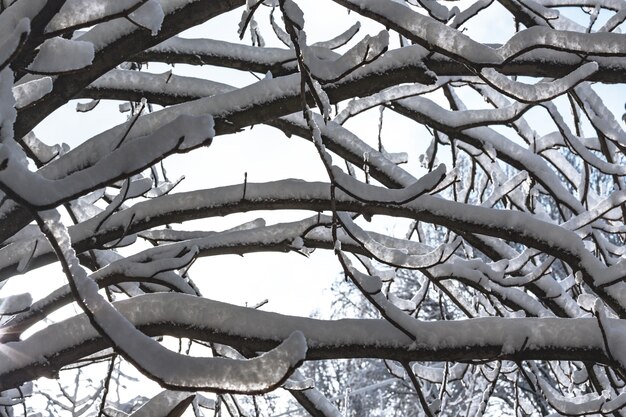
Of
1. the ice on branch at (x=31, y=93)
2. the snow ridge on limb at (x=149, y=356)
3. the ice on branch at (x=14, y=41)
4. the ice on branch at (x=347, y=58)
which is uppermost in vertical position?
the ice on branch at (x=31, y=93)

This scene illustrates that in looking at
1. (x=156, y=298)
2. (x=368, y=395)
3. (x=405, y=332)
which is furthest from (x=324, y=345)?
(x=368, y=395)

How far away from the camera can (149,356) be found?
147cm

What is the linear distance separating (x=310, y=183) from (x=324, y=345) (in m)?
0.76

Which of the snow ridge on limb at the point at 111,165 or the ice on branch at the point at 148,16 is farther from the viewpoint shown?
the ice on branch at the point at 148,16

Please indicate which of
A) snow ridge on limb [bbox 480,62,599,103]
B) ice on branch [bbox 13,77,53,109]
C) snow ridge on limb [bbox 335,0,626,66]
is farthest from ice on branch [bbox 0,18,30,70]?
snow ridge on limb [bbox 480,62,599,103]

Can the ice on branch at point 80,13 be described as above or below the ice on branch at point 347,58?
below

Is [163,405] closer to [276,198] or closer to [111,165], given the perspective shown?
[276,198]

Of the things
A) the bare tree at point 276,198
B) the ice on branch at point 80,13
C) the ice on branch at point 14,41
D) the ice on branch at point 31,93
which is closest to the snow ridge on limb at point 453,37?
the bare tree at point 276,198

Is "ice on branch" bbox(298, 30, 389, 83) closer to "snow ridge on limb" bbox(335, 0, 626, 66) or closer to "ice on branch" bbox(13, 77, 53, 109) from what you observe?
"snow ridge on limb" bbox(335, 0, 626, 66)

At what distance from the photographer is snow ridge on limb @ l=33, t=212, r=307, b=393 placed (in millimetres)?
1407

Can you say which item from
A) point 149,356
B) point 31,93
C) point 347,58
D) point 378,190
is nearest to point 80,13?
point 31,93

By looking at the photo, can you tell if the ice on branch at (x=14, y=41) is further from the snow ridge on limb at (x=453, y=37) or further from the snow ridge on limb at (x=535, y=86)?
the snow ridge on limb at (x=535, y=86)

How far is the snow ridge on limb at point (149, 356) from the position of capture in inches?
55.4

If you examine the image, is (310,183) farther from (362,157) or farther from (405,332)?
(405,332)
